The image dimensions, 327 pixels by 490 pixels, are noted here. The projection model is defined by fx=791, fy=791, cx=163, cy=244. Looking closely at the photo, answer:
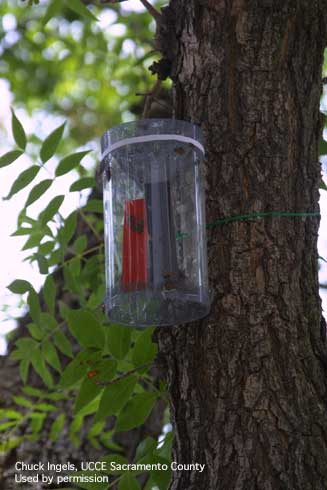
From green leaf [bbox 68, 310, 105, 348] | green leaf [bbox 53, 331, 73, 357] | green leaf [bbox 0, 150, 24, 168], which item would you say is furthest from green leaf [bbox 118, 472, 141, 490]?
green leaf [bbox 0, 150, 24, 168]

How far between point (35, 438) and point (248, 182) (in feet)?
5.96

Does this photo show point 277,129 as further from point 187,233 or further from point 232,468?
point 232,468

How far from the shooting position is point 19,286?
2066 mm

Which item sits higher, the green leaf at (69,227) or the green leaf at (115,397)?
the green leaf at (69,227)

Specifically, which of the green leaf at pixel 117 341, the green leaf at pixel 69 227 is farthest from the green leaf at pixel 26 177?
the green leaf at pixel 117 341

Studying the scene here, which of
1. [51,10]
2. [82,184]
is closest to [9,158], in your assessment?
[82,184]

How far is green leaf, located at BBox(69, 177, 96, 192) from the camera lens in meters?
2.11

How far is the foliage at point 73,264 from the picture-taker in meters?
1.82

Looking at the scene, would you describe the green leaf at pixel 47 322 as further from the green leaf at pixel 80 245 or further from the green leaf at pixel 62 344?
the green leaf at pixel 80 245

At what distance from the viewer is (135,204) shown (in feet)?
5.31

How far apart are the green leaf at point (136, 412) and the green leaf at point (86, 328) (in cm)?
15

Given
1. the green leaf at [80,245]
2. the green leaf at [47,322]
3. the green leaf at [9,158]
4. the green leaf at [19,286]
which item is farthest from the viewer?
the green leaf at [80,245]

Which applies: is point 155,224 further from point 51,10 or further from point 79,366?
point 51,10

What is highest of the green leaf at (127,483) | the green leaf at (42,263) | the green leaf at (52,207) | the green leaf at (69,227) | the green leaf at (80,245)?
the green leaf at (52,207)
